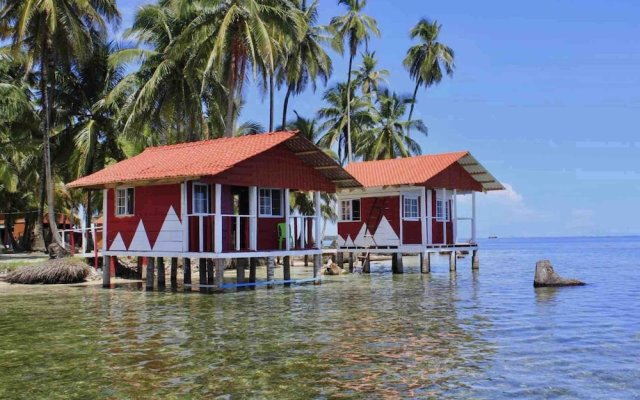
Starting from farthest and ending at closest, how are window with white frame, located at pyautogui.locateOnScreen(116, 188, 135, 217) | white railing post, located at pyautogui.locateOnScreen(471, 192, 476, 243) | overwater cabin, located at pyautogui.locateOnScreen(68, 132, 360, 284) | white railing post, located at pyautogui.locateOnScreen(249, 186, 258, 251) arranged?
white railing post, located at pyautogui.locateOnScreen(471, 192, 476, 243) < window with white frame, located at pyautogui.locateOnScreen(116, 188, 135, 217) < white railing post, located at pyautogui.locateOnScreen(249, 186, 258, 251) < overwater cabin, located at pyautogui.locateOnScreen(68, 132, 360, 284)

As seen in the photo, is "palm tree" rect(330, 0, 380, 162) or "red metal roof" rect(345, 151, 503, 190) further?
"palm tree" rect(330, 0, 380, 162)

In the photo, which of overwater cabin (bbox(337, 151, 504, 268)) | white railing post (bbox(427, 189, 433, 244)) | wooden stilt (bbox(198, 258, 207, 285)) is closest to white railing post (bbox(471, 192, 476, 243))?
overwater cabin (bbox(337, 151, 504, 268))

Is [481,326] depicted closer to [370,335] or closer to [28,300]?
[370,335]

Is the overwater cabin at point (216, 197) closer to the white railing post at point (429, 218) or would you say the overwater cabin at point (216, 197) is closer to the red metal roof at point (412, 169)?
the red metal roof at point (412, 169)

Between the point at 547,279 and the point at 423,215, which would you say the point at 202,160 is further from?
the point at 547,279

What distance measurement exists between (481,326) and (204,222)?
1040 cm

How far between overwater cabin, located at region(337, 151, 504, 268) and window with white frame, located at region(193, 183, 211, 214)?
30.0 feet

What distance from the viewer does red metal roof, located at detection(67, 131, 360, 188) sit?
21.4 metres

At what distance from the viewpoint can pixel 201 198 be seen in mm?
22312

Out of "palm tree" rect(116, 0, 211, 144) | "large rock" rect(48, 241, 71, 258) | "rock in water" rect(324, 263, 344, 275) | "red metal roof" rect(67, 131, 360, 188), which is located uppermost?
"palm tree" rect(116, 0, 211, 144)

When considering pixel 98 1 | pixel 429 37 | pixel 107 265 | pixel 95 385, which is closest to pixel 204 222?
pixel 107 265

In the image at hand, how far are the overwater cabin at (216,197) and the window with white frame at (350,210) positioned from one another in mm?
6665

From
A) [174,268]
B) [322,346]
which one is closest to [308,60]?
[174,268]

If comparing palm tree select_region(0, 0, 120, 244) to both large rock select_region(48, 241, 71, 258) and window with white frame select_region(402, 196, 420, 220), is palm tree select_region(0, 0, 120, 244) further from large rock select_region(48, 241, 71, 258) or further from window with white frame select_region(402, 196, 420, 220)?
window with white frame select_region(402, 196, 420, 220)
